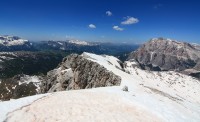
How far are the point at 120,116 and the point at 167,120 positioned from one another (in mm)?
5103

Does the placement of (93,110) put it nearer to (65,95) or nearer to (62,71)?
(65,95)

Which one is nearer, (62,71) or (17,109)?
(17,109)

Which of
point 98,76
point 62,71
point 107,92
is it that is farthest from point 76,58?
point 107,92

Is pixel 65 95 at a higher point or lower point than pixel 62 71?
higher

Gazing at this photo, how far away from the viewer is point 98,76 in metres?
57.5

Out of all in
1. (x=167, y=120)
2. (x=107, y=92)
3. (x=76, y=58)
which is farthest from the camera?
(x=76, y=58)

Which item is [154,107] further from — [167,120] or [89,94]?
[89,94]

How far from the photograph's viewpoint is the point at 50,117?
874 inches

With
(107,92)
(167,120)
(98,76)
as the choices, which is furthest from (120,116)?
(98,76)

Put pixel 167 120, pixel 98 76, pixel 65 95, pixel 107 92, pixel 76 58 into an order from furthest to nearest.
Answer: pixel 76 58, pixel 98 76, pixel 107 92, pixel 65 95, pixel 167 120

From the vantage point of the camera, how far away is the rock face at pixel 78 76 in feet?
178

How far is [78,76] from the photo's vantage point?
67312 mm

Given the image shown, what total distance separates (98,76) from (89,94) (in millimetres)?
26652

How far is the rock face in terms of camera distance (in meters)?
54.4
